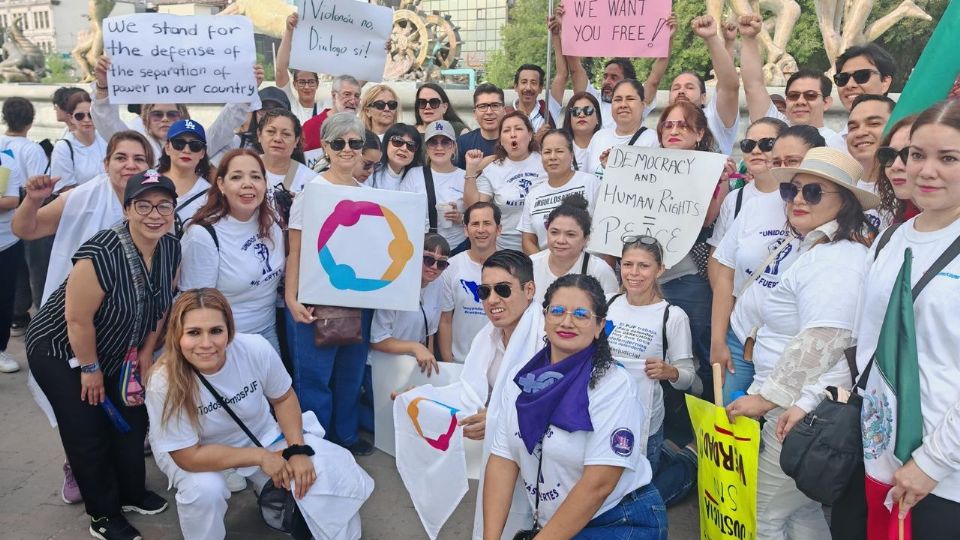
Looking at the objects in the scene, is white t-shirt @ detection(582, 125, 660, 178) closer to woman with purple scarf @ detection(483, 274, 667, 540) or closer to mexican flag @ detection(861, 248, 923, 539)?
woman with purple scarf @ detection(483, 274, 667, 540)

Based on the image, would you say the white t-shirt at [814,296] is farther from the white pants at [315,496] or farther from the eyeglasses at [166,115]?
the eyeglasses at [166,115]

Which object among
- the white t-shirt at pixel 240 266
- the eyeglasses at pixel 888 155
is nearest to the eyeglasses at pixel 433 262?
the white t-shirt at pixel 240 266

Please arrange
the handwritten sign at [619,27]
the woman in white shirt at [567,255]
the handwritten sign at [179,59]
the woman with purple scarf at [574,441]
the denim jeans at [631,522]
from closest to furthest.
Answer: the woman with purple scarf at [574,441] → the denim jeans at [631,522] → the woman in white shirt at [567,255] → the handwritten sign at [179,59] → the handwritten sign at [619,27]

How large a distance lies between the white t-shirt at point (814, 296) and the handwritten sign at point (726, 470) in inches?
9.5

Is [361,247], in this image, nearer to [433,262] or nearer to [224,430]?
[433,262]

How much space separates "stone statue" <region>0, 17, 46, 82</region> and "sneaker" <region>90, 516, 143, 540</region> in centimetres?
2001

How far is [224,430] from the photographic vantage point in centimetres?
362

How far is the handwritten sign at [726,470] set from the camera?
303 cm

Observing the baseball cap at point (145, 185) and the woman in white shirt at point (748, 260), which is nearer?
the woman in white shirt at point (748, 260)

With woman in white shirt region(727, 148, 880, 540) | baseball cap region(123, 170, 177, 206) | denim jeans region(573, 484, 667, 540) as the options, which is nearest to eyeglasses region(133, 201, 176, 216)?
baseball cap region(123, 170, 177, 206)

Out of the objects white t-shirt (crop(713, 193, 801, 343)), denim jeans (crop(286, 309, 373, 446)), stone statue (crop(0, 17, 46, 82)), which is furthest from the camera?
stone statue (crop(0, 17, 46, 82))

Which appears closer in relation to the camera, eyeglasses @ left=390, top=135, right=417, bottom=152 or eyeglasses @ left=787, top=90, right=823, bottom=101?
eyeglasses @ left=787, top=90, right=823, bottom=101

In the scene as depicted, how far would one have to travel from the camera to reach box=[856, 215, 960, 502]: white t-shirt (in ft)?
7.48

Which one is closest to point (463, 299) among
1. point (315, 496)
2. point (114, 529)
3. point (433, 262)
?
point (433, 262)
